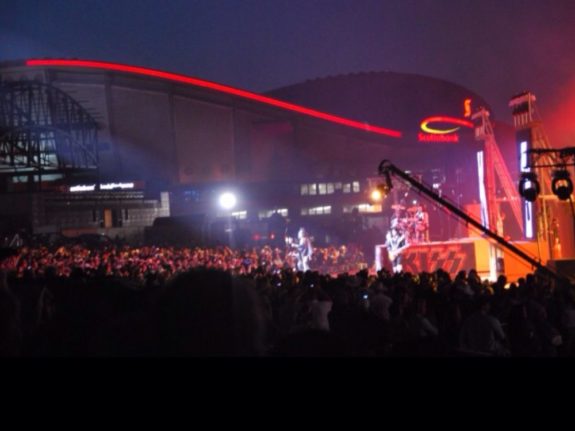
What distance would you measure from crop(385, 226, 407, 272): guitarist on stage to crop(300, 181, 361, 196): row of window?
2373 centimetres

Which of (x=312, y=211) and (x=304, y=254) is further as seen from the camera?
(x=312, y=211)

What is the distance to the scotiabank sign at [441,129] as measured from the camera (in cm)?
5184

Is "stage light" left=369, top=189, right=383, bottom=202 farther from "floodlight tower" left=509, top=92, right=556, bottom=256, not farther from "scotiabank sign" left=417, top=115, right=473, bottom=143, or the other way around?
"scotiabank sign" left=417, top=115, right=473, bottom=143

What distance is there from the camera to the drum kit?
22.5 m

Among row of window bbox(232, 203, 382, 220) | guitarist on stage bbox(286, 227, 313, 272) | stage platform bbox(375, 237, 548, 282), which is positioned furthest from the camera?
row of window bbox(232, 203, 382, 220)

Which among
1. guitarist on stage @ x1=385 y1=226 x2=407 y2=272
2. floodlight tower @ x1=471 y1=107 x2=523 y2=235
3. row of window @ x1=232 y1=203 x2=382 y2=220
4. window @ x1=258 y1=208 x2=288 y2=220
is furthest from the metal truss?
floodlight tower @ x1=471 y1=107 x2=523 y2=235

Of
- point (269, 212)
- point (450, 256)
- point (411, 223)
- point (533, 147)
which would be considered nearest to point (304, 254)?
point (411, 223)

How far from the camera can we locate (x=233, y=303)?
4.66 ft

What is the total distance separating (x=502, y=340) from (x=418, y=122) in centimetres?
5543

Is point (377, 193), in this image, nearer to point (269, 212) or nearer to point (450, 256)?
point (450, 256)

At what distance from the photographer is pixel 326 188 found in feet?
153

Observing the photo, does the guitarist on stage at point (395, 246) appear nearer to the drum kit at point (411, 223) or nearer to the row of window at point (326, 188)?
the drum kit at point (411, 223)

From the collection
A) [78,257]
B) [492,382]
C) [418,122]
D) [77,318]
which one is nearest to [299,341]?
[492,382]

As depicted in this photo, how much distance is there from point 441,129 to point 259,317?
2127 inches
